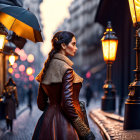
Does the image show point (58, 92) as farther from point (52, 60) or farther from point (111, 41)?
point (111, 41)

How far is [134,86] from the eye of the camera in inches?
321

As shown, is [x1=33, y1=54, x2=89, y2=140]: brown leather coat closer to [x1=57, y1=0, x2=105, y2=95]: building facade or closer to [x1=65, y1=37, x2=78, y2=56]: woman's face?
[x1=65, y1=37, x2=78, y2=56]: woman's face

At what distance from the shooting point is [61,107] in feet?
10.8

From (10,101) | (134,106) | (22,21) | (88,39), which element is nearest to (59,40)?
(22,21)

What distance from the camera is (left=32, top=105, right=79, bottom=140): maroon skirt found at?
10.5ft

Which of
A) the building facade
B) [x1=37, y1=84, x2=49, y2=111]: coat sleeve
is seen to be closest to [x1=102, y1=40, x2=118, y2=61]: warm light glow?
[x1=37, y1=84, x2=49, y2=111]: coat sleeve

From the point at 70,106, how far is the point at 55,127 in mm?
348

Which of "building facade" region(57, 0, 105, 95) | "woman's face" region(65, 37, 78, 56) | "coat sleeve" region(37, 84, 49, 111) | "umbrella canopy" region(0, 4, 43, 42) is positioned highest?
"building facade" region(57, 0, 105, 95)

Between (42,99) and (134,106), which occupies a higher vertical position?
(42,99)

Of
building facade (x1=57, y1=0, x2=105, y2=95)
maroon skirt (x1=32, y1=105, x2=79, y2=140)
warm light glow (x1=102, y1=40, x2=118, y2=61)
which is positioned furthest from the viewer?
building facade (x1=57, y1=0, x2=105, y2=95)

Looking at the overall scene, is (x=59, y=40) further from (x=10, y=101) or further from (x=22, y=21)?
(x=10, y=101)

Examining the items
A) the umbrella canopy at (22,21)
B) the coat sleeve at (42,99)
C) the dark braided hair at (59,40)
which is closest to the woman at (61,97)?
the dark braided hair at (59,40)

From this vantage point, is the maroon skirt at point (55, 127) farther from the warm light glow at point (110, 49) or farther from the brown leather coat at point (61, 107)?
the warm light glow at point (110, 49)

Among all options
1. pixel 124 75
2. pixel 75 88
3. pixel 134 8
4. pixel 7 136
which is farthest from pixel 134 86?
pixel 124 75
